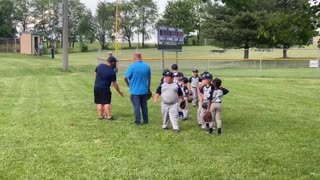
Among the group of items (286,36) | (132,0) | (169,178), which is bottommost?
(169,178)

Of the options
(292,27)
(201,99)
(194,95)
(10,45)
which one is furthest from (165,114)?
(10,45)

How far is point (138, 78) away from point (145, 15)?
298 feet

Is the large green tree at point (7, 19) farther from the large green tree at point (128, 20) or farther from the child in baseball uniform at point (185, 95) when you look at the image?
the child in baseball uniform at point (185, 95)

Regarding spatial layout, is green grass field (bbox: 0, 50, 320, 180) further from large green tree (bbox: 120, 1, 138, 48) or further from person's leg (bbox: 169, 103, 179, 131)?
large green tree (bbox: 120, 1, 138, 48)

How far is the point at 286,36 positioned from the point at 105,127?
601 centimetres

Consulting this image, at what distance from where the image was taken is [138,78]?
11039mm

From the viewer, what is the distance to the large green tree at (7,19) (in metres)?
81.2

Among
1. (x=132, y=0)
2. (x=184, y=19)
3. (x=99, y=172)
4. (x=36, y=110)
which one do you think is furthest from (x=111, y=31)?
(x=99, y=172)

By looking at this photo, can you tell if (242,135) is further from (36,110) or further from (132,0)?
(132,0)

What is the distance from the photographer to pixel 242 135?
970cm

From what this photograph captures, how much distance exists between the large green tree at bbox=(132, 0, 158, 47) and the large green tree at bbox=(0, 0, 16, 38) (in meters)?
24.9

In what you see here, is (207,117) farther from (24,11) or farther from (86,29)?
(24,11)

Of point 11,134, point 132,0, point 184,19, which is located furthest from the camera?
point 132,0

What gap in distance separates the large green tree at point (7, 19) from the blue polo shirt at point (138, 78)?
74.6 m
